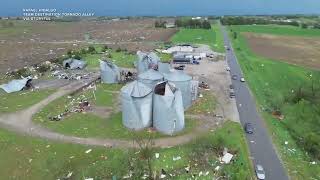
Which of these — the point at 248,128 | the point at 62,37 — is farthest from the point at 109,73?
the point at 62,37

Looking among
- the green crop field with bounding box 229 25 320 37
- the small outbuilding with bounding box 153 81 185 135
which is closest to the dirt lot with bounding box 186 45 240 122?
the small outbuilding with bounding box 153 81 185 135

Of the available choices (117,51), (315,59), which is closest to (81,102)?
(117,51)

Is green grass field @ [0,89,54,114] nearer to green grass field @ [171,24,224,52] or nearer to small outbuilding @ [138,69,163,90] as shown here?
small outbuilding @ [138,69,163,90]

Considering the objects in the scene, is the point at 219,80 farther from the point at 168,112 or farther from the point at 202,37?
the point at 202,37

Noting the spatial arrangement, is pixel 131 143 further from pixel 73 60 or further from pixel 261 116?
pixel 73 60

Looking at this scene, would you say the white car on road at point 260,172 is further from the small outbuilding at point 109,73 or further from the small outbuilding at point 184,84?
the small outbuilding at point 109,73
